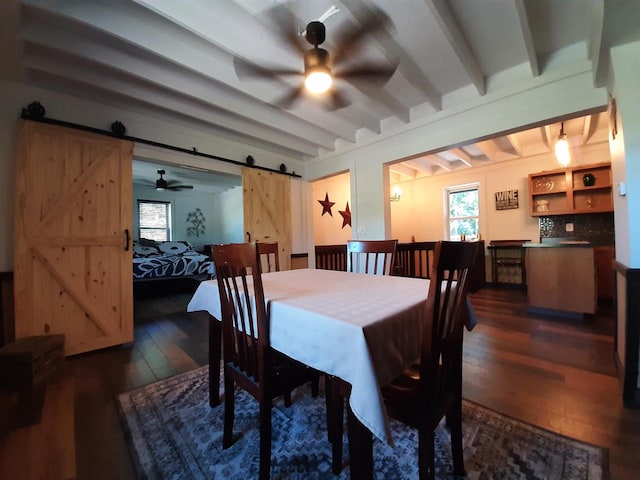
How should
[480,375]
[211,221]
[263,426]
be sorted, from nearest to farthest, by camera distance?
[263,426], [480,375], [211,221]

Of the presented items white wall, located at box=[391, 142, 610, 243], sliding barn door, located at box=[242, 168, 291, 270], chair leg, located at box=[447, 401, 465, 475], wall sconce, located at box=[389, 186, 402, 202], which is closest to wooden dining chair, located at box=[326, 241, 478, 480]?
chair leg, located at box=[447, 401, 465, 475]

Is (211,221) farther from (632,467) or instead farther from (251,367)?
(632,467)

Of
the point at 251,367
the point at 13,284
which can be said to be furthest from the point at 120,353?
the point at 251,367

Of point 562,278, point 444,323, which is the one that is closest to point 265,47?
point 444,323

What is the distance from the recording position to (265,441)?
110 centimetres

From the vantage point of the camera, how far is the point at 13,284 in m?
2.26

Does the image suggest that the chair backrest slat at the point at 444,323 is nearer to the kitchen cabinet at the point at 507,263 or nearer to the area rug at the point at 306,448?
the area rug at the point at 306,448

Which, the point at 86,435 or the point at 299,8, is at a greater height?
the point at 299,8

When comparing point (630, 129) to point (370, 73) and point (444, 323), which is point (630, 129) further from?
point (444, 323)

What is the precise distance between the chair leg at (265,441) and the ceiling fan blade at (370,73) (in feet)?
6.73

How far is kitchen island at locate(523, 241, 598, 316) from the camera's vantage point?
9.98ft

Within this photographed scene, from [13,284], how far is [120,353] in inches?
41.6

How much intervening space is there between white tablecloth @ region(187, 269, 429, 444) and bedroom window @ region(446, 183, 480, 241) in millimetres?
5311

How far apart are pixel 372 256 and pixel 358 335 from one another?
1.67 metres
